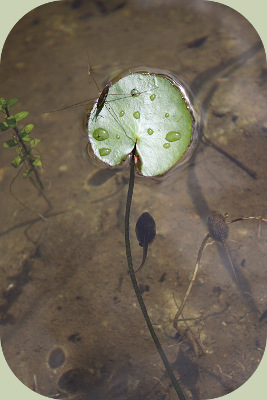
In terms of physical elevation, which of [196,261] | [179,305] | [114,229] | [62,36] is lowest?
[179,305]

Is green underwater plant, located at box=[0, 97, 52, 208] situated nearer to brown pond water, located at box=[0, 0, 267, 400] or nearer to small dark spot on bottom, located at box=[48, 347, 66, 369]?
brown pond water, located at box=[0, 0, 267, 400]

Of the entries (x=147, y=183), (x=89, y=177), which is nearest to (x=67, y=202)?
(x=89, y=177)

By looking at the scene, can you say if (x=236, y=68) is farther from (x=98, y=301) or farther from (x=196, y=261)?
(x=98, y=301)

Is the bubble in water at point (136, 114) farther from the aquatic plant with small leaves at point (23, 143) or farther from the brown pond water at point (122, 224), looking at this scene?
the aquatic plant with small leaves at point (23, 143)

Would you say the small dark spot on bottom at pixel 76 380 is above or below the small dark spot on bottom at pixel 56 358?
below

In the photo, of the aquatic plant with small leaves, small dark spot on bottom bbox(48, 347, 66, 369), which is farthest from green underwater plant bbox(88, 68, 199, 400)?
small dark spot on bottom bbox(48, 347, 66, 369)

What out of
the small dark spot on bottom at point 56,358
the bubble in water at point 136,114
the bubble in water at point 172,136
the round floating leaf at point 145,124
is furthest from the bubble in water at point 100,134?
the small dark spot on bottom at point 56,358
